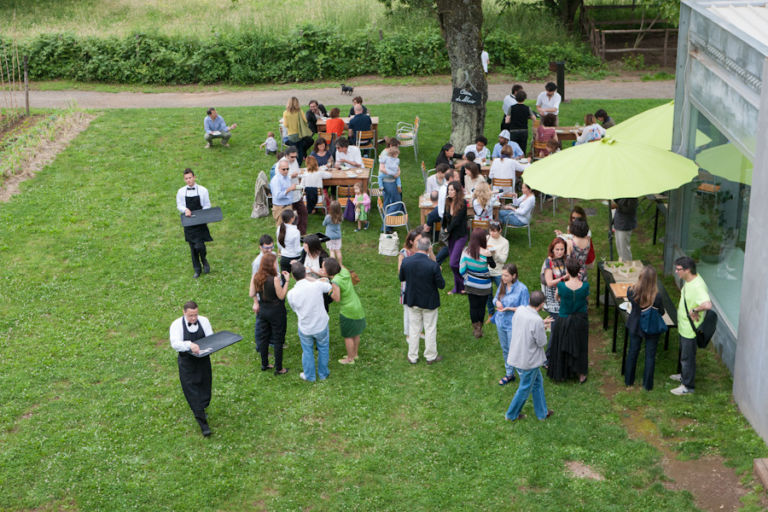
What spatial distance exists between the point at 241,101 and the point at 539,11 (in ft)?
39.5

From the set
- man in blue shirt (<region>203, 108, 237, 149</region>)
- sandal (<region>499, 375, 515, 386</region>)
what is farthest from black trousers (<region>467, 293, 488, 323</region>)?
man in blue shirt (<region>203, 108, 237, 149</region>)

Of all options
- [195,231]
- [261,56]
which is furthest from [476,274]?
[261,56]

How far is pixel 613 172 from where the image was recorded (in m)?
10.7

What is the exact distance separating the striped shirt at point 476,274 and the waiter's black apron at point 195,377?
372cm

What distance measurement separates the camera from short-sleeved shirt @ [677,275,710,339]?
9242mm

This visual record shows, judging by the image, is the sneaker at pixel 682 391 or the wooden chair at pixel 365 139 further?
the wooden chair at pixel 365 139

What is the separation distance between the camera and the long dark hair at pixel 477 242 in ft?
35.2

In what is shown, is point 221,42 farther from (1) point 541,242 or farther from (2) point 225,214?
(1) point 541,242

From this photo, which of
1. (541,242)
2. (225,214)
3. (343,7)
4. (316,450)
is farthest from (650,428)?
(343,7)

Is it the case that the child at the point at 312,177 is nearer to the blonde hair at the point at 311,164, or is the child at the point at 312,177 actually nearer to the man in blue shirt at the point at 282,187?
the blonde hair at the point at 311,164

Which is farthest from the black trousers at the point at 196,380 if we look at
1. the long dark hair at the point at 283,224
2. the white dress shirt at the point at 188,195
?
the white dress shirt at the point at 188,195

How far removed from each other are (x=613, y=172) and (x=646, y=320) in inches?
85.9

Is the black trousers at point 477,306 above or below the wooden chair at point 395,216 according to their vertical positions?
below

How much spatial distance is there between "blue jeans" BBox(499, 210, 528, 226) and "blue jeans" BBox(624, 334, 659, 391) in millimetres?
4353
